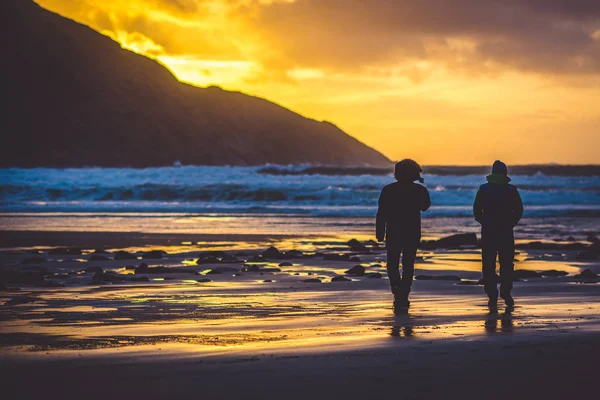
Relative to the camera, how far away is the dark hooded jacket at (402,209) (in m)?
10.3

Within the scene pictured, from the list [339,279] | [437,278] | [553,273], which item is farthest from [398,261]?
[553,273]

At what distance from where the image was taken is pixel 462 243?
20.3m

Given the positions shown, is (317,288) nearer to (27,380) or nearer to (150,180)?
(27,380)

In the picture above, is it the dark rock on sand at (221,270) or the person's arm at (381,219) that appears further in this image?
the dark rock on sand at (221,270)

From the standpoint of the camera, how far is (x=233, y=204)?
150 feet

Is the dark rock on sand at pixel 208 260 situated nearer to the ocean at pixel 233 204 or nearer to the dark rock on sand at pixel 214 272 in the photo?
the dark rock on sand at pixel 214 272

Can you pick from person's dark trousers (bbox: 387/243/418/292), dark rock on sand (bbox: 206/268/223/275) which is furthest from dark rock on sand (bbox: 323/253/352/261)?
person's dark trousers (bbox: 387/243/418/292)

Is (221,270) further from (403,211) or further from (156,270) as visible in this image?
(403,211)

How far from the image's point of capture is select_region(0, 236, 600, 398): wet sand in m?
5.38

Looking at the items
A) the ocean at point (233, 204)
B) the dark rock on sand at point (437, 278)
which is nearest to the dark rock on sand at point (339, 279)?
the dark rock on sand at point (437, 278)

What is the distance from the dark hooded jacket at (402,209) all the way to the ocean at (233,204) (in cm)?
1391

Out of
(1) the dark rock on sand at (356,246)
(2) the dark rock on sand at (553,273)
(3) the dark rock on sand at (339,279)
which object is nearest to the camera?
(3) the dark rock on sand at (339,279)

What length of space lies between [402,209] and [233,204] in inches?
1401

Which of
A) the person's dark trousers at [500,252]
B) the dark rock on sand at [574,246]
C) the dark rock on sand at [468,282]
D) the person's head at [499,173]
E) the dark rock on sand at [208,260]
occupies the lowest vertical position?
the dark rock on sand at [468,282]
